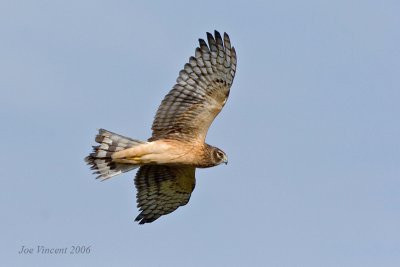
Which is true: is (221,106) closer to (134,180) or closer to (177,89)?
(177,89)

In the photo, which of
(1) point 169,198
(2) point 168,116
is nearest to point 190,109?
(2) point 168,116

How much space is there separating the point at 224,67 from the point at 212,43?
0.47 meters

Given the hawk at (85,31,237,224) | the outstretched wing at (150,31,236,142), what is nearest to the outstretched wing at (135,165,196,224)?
the hawk at (85,31,237,224)

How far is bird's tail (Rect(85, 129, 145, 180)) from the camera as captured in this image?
21.8 metres

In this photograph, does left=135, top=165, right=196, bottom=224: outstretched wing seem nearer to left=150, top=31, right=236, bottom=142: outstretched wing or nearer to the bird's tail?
the bird's tail

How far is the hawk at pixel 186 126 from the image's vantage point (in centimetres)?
2158

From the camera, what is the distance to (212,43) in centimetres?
2186

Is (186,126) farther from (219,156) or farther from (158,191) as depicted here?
(158,191)

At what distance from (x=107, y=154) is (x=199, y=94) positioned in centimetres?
190

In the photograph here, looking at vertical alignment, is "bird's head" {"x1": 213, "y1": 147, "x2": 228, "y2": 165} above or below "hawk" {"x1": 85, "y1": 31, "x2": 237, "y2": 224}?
below

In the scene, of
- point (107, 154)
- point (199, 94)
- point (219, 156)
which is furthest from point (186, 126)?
point (107, 154)

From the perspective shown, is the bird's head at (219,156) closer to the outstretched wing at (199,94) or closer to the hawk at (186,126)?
the hawk at (186,126)

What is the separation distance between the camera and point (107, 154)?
2188cm

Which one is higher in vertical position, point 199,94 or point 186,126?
point 199,94
